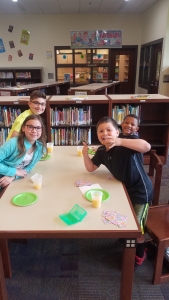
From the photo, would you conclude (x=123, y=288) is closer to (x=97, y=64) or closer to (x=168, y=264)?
(x=168, y=264)

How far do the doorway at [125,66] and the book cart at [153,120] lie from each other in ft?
17.2

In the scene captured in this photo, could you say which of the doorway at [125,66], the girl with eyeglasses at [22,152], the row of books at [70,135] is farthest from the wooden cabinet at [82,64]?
the girl with eyeglasses at [22,152]

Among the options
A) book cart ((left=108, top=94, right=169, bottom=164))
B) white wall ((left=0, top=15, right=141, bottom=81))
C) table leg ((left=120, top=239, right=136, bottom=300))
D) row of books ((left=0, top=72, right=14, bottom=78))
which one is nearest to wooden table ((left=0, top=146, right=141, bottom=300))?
table leg ((left=120, top=239, right=136, bottom=300))

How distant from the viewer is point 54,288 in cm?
153

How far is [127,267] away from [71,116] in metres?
2.46

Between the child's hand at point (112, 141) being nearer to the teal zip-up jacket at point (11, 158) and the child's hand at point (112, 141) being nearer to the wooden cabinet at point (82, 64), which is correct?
→ the teal zip-up jacket at point (11, 158)

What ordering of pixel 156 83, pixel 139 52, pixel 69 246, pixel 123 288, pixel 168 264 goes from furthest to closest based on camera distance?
pixel 139 52 → pixel 156 83 → pixel 69 246 → pixel 168 264 → pixel 123 288

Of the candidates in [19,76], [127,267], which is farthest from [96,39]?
[127,267]

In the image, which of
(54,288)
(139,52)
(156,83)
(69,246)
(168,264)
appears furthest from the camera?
(139,52)

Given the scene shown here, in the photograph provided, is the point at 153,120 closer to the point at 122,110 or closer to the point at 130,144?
the point at 122,110

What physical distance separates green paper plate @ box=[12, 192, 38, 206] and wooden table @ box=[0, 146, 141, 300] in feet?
0.08

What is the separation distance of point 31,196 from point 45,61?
7769 millimetres

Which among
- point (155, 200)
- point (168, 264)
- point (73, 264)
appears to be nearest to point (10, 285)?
point (73, 264)

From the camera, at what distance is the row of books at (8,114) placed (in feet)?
10.9
